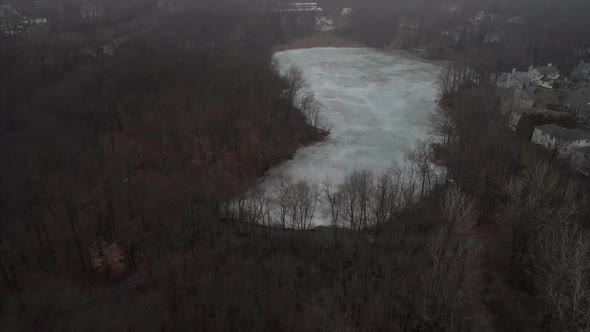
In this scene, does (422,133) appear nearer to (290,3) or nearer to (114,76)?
(114,76)

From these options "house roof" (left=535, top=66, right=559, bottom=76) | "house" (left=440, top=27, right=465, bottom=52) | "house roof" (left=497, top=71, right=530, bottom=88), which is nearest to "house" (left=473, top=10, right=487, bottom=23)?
"house" (left=440, top=27, right=465, bottom=52)

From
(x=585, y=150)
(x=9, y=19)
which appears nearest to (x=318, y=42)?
(x=9, y=19)

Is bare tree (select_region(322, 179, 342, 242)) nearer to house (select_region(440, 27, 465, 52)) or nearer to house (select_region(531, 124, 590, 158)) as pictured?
house (select_region(531, 124, 590, 158))

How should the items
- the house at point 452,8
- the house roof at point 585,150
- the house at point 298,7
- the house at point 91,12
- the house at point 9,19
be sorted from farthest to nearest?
the house at point 298,7
the house at point 452,8
the house at point 91,12
the house at point 9,19
the house roof at point 585,150

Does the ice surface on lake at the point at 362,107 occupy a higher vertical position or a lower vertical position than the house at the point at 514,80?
lower

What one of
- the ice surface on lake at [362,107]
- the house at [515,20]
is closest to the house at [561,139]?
the ice surface on lake at [362,107]

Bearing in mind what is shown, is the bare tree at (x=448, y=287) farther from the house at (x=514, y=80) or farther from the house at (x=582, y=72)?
the house at (x=582, y=72)
